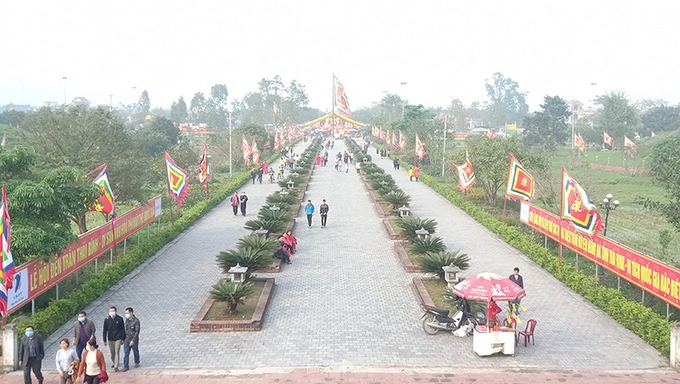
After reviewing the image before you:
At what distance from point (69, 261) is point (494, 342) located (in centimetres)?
845

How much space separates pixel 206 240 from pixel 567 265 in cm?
1084

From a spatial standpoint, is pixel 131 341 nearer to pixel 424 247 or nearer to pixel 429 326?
pixel 429 326

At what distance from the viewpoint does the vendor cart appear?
10250 mm

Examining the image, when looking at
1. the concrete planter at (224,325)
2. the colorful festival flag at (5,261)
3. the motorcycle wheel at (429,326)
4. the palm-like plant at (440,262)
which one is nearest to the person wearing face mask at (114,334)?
the colorful festival flag at (5,261)

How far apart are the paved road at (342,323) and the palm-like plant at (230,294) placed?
0.70 m

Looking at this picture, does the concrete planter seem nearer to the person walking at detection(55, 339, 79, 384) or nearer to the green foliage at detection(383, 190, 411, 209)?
the person walking at detection(55, 339, 79, 384)

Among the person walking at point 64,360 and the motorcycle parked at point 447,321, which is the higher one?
the person walking at point 64,360

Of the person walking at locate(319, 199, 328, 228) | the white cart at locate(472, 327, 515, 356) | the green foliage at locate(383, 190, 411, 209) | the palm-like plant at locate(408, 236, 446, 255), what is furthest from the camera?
the green foliage at locate(383, 190, 411, 209)

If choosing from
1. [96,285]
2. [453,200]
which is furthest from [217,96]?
[96,285]

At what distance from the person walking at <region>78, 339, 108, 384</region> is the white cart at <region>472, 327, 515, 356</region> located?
5.55 m

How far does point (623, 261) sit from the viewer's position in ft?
43.5

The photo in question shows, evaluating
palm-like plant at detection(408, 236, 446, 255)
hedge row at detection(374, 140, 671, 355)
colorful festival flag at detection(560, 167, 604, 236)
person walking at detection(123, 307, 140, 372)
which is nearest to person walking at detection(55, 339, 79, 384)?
person walking at detection(123, 307, 140, 372)

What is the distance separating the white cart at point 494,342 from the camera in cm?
1023

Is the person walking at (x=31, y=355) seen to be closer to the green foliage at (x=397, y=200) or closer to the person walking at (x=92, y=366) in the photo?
the person walking at (x=92, y=366)
